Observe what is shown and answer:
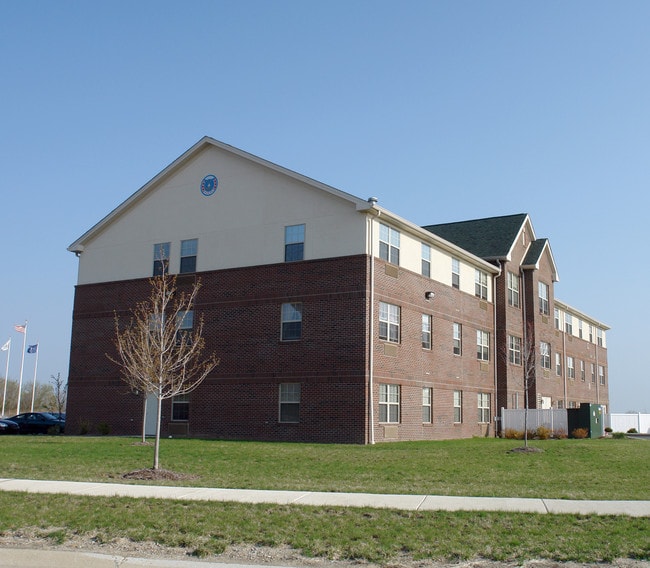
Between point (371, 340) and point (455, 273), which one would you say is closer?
point (371, 340)

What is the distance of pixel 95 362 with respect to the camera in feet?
118

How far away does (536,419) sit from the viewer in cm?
3888

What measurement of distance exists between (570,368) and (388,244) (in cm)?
2816

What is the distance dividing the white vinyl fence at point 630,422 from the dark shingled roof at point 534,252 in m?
22.3

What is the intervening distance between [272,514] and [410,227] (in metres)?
21.9

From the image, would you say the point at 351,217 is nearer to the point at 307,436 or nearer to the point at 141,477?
the point at 307,436

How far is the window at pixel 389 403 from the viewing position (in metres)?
30.2

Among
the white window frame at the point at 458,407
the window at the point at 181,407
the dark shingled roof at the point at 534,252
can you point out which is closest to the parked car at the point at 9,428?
the window at the point at 181,407

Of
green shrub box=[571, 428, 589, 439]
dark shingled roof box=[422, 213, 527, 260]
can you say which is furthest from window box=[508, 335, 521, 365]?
green shrub box=[571, 428, 589, 439]

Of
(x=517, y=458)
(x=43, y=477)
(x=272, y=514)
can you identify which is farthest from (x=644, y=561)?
(x=517, y=458)

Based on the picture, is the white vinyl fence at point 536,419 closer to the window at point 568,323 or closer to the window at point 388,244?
the window at point 388,244

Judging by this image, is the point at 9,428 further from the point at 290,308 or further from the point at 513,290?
the point at 513,290

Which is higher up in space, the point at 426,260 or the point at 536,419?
the point at 426,260

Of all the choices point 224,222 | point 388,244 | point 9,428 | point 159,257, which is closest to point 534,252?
point 388,244
